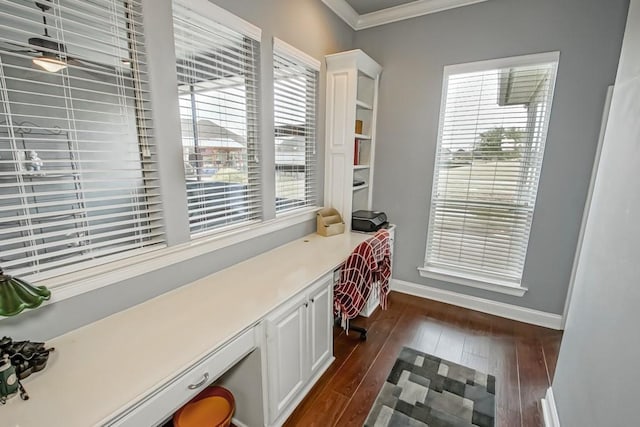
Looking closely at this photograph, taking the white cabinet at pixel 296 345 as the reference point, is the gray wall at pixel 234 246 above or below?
above

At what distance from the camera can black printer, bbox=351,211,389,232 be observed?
9.19 feet

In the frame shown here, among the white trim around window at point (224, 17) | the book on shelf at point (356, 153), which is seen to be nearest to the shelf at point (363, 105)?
the book on shelf at point (356, 153)

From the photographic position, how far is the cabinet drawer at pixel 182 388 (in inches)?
35.2

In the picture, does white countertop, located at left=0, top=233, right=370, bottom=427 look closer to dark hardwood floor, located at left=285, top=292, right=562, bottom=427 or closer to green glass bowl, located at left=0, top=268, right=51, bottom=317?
green glass bowl, located at left=0, top=268, right=51, bottom=317

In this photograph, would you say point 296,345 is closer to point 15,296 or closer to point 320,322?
point 320,322

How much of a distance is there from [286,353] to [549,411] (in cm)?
157

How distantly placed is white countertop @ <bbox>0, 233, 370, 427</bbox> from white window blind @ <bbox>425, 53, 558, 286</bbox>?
Answer: 5.48ft

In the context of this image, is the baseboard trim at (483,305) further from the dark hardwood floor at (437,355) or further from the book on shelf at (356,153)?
the book on shelf at (356,153)

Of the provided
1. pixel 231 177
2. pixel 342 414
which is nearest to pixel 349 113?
pixel 231 177

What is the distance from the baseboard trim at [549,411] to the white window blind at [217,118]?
2158 millimetres

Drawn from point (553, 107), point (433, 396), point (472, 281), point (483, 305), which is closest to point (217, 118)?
point (433, 396)

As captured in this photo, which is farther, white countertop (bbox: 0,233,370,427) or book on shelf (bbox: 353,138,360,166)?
book on shelf (bbox: 353,138,360,166)

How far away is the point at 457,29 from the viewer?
256 centimetres

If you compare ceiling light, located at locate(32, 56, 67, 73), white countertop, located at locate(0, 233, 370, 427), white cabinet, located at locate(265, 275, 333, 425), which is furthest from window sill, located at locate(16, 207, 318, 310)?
ceiling light, located at locate(32, 56, 67, 73)
